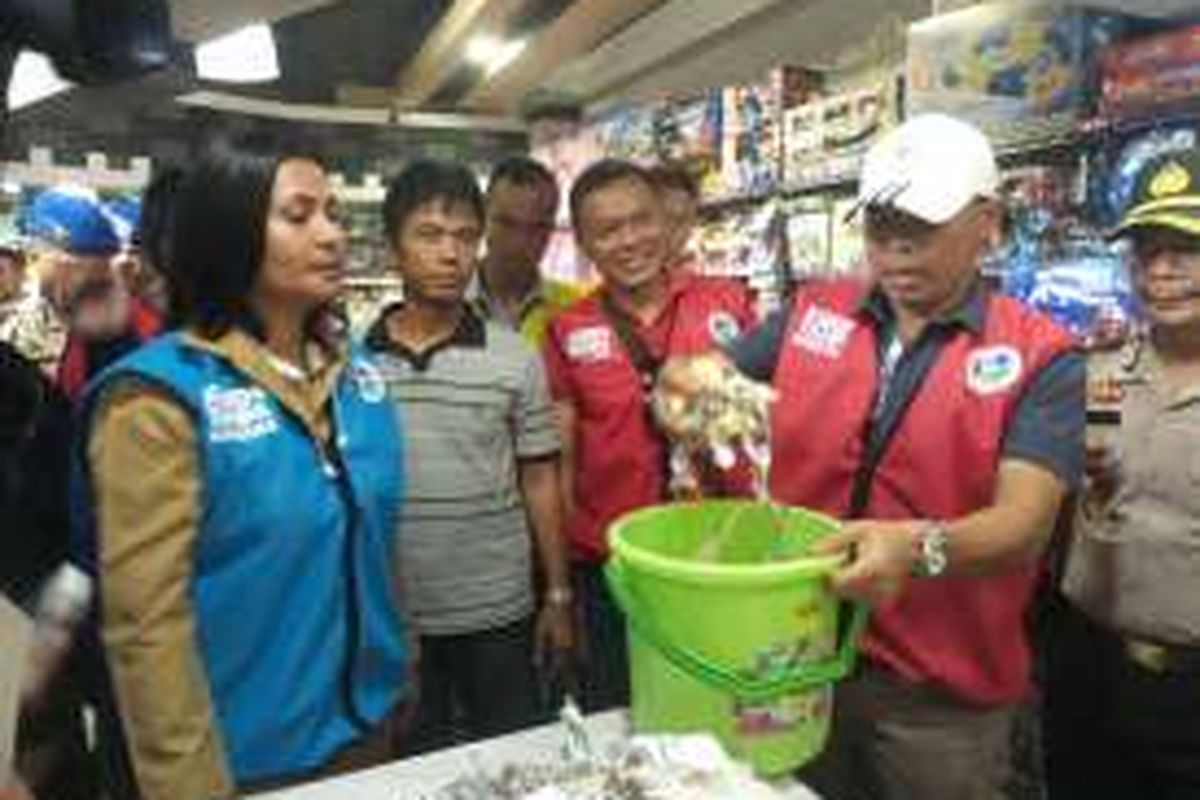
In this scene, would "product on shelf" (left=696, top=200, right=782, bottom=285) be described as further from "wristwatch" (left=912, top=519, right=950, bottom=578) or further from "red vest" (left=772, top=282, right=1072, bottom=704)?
"wristwatch" (left=912, top=519, right=950, bottom=578)

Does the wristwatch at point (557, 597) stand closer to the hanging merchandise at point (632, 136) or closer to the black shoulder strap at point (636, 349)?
the black shoulder strap at point (636, 349)

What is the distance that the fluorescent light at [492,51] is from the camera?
17.1 feet

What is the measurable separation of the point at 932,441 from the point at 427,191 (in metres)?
1.09

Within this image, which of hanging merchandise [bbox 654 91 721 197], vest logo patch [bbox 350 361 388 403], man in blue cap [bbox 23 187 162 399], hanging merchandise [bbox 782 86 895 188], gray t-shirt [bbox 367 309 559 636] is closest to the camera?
vest logo patch [bbox 350 361 388 403]

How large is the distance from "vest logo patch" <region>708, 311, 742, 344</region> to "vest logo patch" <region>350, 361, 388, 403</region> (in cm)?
89

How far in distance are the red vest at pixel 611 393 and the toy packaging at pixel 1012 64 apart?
80cm

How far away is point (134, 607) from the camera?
141cm

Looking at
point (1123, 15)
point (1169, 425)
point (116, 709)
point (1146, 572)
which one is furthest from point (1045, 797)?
point (116, 709)

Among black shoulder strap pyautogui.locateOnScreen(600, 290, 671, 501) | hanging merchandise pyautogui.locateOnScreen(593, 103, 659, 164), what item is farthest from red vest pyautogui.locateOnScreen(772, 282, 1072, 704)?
hanging merchandise pyautogui.locateOnScreen(593, 103, 659, 164)

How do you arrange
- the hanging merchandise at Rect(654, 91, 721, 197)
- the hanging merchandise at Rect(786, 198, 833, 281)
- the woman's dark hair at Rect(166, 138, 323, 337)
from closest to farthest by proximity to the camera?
the woman's dark hair at Rect(166, 138, 323, 337), the hanging merchandise at Rect(786, 198, 833, 281), the hanging merchandise at Rect(654, 91, 721, 197)

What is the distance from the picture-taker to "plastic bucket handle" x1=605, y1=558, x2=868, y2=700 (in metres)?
1.24

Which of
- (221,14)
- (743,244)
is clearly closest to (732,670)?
(743,244)

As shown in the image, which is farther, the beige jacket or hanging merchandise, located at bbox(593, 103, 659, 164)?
hanging merchandise, located at bbox(593, 103, 659, 164)

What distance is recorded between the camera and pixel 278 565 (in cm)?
148
